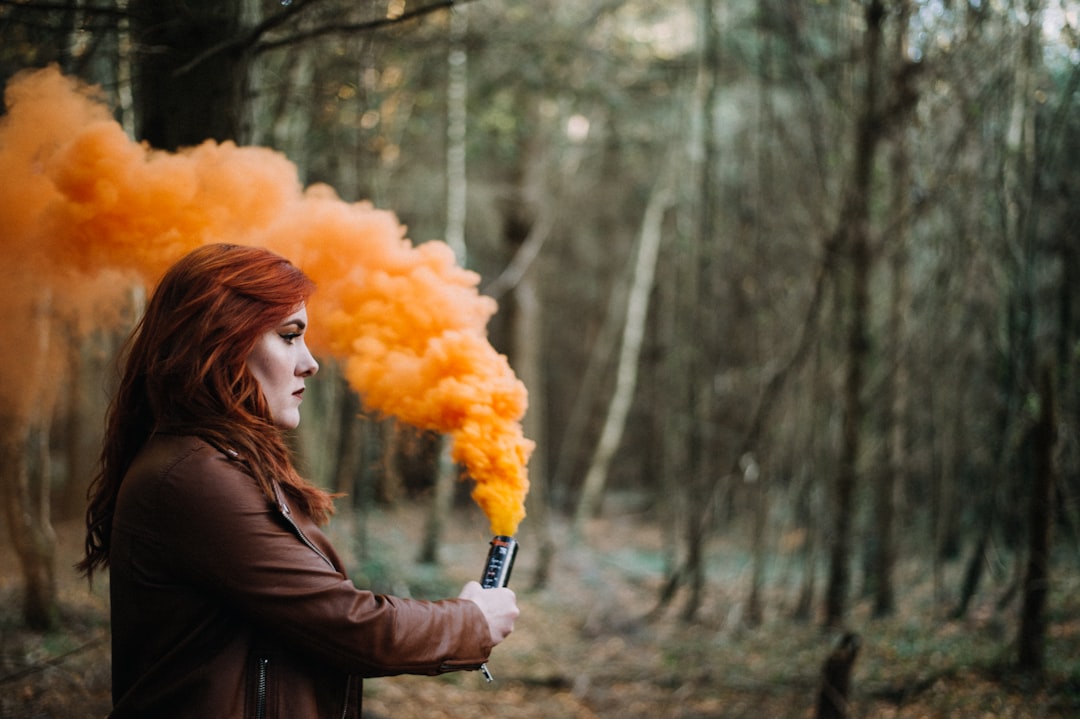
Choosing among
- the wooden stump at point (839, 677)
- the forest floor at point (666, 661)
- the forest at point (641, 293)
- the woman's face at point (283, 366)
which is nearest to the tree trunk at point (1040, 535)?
the forest at point (641, 293)

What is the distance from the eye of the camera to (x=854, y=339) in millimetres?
9148

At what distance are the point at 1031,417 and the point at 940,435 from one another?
375 centimetres

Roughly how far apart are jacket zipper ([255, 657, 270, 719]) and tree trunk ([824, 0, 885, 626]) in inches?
329

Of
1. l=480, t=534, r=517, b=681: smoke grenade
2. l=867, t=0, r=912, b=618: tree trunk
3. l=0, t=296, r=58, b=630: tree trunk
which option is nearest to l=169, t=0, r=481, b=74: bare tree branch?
l=480, t=534, r=517, b=681: smoke grenade

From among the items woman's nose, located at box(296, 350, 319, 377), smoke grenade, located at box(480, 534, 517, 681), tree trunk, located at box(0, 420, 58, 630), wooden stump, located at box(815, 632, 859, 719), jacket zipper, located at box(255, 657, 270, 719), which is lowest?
wooden stump, located at box(815, 632, 859, 719)

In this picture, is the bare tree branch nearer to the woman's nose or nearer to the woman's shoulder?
the woman's nose

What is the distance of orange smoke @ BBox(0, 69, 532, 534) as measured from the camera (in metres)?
3.21

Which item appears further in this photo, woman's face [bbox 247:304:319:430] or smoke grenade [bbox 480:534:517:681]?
smoke grenade [bbox 480:534:517:681]

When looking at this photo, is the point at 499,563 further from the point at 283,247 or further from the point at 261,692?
the point at 283,247

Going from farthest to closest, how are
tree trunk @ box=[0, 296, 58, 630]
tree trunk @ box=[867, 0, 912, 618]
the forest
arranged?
1. tree trunk @ box=[867, 0, 912, 618]
2. tree trunk @ box=[0, 296, 58, 630]
3. the forest

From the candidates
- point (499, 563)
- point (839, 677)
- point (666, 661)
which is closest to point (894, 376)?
point (666, 661)

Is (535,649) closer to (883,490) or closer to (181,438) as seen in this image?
(883,490)

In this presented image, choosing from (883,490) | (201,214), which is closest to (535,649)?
(883,490)

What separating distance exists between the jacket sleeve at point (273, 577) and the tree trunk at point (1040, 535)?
6.01 metres
